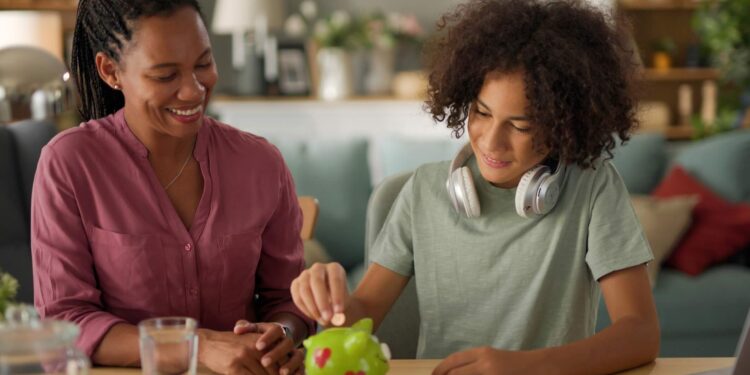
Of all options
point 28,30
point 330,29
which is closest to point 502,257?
point 28,30

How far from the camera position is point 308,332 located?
174 cm

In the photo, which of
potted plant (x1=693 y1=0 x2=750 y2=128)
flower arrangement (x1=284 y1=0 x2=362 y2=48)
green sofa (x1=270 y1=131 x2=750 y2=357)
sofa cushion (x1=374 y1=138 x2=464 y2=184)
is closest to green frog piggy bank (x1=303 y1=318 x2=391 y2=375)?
green sofa (x1=270 y1=131 x2=750 y2=357)

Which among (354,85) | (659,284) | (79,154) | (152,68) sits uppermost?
(152,68)

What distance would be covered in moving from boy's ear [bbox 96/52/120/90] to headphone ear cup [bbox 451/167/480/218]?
1.80 ft

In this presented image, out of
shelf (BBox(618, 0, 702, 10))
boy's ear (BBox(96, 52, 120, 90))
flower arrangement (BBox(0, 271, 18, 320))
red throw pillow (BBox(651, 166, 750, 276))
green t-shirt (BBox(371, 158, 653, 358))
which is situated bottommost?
red throw pillow (BBox(651, 166, 750, 276))

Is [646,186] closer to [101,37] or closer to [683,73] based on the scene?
[683,73]

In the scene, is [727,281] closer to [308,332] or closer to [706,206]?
[706,206]

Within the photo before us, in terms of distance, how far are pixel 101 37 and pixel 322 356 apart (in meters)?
0.73

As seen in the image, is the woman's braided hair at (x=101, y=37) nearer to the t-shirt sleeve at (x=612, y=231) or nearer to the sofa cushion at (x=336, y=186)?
the t-shirt sleeve at (x=612, y=231)

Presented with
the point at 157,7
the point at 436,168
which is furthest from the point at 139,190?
the point at 436,168

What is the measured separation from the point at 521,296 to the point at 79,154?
2.31 ft

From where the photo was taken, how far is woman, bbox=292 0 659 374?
1.54 meters

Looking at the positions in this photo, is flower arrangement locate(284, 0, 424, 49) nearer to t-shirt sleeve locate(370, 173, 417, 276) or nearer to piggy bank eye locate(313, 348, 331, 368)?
t-shirt sleeve locate(370, 173, 417, 276)

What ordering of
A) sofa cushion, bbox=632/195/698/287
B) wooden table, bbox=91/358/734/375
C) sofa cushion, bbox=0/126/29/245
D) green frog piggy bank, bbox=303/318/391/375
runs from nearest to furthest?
1. green frog piggy bank, bbox=303/318/391/375
2. wooden table, bbox=91/358/734/375
3. sofa cushion, bbox=0/126/29/245
4. sofa cushion, bbox=632/195/698/287
